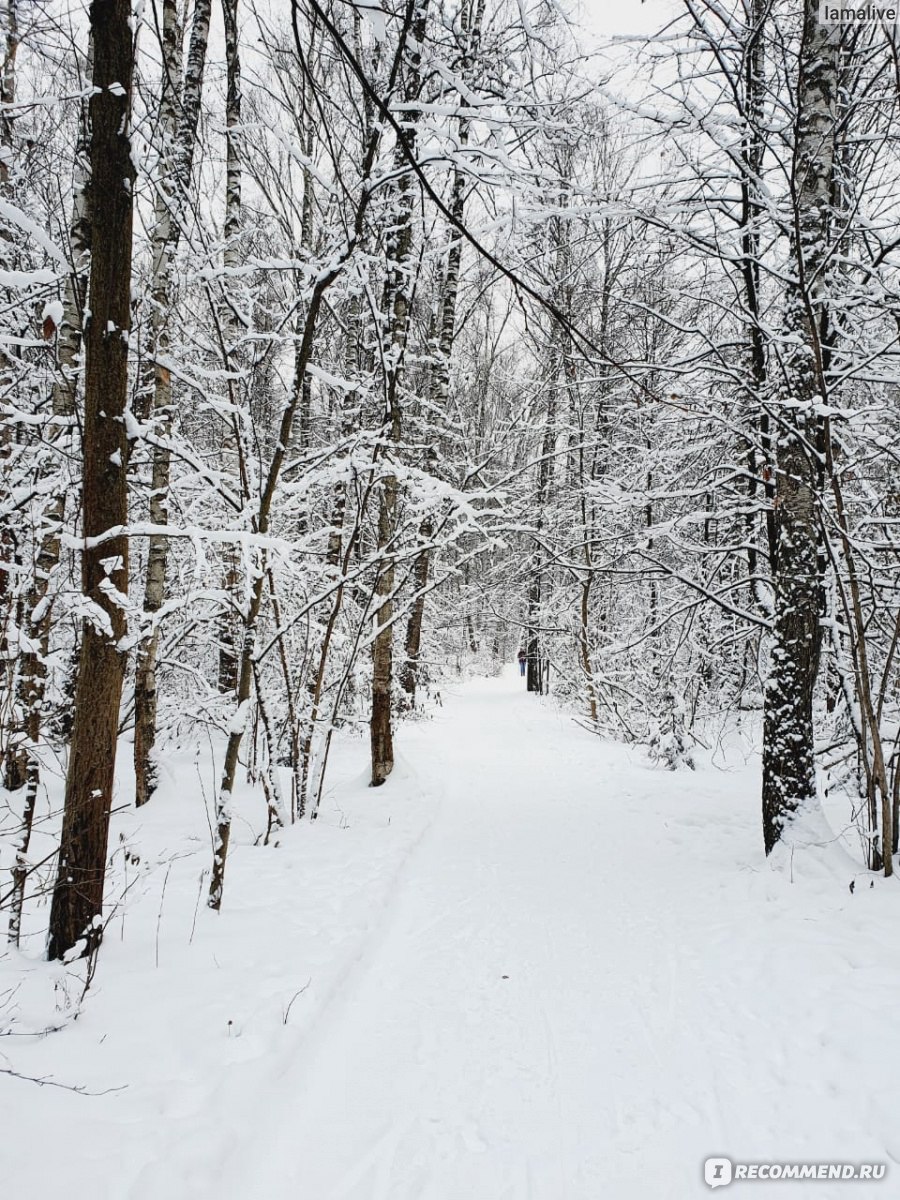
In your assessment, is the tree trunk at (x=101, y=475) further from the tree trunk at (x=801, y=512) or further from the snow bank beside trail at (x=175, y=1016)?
the tree trunk at (x=801, y=512)

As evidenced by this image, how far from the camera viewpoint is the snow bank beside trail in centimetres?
196

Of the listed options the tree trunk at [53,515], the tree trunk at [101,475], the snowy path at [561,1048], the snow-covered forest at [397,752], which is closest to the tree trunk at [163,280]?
the snow-covered forest at [397,752]

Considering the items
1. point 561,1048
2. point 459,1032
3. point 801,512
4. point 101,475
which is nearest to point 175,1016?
point 459,1032

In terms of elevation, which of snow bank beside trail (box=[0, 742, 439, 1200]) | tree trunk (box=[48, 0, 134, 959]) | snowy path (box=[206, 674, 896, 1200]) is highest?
tree trunk (box=[48, 0, 134, 959])

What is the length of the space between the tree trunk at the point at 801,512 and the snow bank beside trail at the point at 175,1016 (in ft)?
10.2

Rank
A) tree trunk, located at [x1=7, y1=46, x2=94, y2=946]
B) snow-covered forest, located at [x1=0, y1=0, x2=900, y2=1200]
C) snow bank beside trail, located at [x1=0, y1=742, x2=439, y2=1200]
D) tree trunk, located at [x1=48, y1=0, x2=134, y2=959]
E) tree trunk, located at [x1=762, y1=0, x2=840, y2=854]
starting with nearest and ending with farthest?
snow bank beside trail, located at [x1=0, y1=742, x2=439, y2=1200], snow-covered forest, located at [x1=0, y1=0, x2=900, y2=1200], tree trunk, located at [x1=48, y1=0, x2=134, y2=959], tree trunk, located at [x1=7, y1=46, x2=94, y2=946], tree trunk, located at [x1=762, y1=0, x2=840, y2=854]

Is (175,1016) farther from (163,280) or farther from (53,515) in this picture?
(163,280)

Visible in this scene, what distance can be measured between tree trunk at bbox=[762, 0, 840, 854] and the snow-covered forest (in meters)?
0.03

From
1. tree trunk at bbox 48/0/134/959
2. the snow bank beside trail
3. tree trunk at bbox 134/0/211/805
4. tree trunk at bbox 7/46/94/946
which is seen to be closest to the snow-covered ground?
the snow bank beside trail

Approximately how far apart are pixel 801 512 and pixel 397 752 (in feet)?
18.7

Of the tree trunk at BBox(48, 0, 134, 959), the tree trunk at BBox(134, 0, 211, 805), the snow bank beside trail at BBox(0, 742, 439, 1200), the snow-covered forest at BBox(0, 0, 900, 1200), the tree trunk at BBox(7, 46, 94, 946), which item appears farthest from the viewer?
the tree trunk at BBox(134, 0, 211, 805)

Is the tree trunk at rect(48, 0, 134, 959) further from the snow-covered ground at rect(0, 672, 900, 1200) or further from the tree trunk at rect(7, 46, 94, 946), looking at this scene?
the snow-covered ground at rect(0, 672, 900, 1200)

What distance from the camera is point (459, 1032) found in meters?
2.95

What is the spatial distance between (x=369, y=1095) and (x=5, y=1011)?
1509 millimetres
